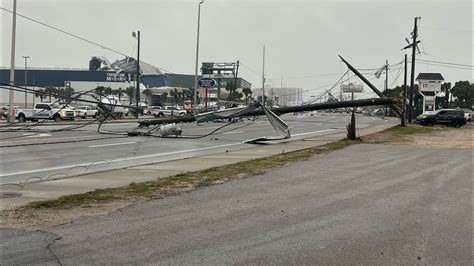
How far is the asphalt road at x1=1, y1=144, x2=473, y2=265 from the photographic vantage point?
5.60 metres

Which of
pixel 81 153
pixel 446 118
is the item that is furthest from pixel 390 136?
pixel 446 118

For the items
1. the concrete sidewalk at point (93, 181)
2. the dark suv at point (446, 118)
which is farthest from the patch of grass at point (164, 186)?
the dark suv at point (446, 118)

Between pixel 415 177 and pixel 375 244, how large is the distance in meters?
6.36

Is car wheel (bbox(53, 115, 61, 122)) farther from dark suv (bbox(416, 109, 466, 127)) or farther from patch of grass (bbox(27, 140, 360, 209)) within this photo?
patch of grass (bbox(27, 140, 360, 209))

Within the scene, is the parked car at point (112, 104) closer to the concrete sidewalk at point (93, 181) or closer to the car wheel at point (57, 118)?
the concrete sidewalk at point (93, 181)

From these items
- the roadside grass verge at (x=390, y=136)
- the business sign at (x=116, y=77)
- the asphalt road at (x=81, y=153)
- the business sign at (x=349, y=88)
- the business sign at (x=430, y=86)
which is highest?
the business sign at (x=116, y=77)

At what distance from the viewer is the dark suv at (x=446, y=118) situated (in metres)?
50.9

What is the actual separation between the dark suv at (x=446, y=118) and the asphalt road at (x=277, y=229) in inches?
1708

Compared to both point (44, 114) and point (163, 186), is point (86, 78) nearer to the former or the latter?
point (44, 114)

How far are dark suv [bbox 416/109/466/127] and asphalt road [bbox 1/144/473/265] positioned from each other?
43.4 meters

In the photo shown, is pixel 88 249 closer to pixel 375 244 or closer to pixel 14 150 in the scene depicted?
pixel 375 244

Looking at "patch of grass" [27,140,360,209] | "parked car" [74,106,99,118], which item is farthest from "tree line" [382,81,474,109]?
"patch of grass" [27,140,360,209]

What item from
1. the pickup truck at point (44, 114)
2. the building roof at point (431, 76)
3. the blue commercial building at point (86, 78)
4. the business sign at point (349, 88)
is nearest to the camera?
the pickup truck at point (44, 114)

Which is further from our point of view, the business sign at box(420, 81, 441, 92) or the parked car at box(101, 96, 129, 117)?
the business sign at box(420, 81, 441, 92)
